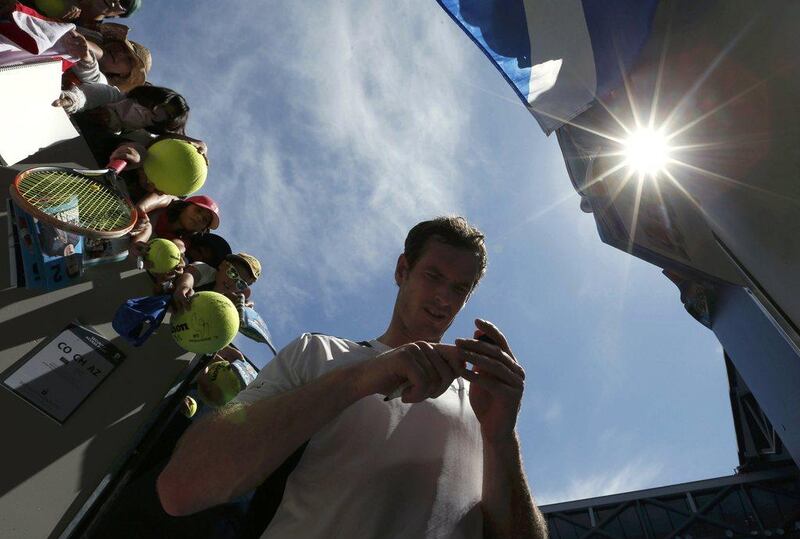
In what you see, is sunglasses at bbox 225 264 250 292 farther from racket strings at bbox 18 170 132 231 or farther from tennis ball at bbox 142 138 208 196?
racket strings at bbox 18 170 132 231

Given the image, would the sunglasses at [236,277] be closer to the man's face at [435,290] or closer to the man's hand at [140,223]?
the man's hand at [140,223]

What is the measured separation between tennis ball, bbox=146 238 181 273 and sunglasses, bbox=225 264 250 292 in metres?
0.68

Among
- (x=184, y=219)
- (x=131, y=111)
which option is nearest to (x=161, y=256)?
(x=184, y=219)

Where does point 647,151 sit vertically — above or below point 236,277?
above

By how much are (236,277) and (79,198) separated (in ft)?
4.87

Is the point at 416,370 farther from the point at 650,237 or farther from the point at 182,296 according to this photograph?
the point at 650,237

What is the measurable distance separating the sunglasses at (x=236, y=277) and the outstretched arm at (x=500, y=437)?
2.85 metres

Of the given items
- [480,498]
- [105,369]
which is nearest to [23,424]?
[105,369]

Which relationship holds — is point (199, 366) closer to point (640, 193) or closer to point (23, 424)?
point (23, 424)

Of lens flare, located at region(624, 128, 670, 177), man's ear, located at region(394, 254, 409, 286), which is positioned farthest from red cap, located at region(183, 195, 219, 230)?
lens flare, located at region(624, 128, 670, 177)

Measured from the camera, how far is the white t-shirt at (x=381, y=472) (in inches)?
53.1

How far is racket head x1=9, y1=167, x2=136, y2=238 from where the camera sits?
7.15 feet

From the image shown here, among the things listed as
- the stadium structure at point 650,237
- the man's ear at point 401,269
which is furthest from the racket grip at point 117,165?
the man's ear at point 401,269

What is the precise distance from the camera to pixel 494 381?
1.34 metres
